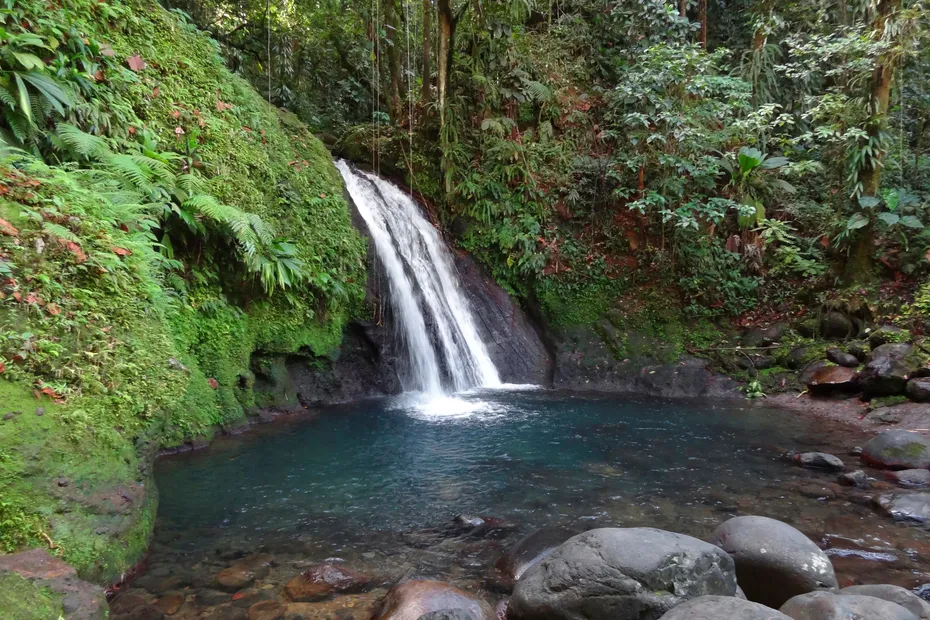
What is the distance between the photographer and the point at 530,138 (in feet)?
44.0

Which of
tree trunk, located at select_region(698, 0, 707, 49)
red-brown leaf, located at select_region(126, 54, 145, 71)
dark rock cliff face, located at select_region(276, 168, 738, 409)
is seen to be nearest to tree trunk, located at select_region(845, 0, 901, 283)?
dark rock cliff face, located at select_region(276, 168, 738, 409)

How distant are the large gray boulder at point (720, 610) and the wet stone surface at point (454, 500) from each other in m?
1.46

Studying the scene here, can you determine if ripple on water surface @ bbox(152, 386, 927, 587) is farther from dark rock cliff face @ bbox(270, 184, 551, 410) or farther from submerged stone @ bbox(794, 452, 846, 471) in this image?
dark rock cliff face @ bbox(270, 184, 551, 410)

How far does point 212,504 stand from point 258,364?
11.6 feet

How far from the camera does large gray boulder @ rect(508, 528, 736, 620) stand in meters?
3.36

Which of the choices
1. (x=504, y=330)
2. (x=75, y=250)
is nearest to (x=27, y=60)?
(x=75, y=250)

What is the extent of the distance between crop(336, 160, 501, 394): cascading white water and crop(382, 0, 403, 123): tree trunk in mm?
2688

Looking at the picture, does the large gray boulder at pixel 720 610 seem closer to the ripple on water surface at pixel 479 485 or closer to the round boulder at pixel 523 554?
the round boulder at pixel 523 554

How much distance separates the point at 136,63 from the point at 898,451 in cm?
1083

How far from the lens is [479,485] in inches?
238

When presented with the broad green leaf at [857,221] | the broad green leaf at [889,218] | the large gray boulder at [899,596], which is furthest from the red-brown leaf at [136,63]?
the broad green leaf at [889,218]

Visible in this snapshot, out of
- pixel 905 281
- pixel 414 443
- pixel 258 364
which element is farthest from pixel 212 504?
pixel 905 281

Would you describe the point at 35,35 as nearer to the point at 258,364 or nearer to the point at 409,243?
the point at 258,364

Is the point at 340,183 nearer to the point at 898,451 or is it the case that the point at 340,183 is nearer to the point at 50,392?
the point at 50,392
